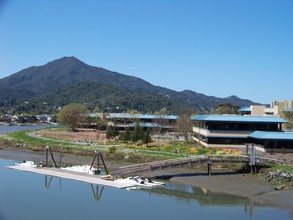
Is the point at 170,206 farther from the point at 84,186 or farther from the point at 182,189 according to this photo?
the point at 84,186

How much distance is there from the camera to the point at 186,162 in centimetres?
4128

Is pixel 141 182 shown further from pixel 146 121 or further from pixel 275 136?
pixel 146 121

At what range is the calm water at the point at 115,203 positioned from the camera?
91.1ft

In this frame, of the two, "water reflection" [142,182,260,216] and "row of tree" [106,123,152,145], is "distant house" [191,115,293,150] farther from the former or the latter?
"water reflection" [142,182,260,216]

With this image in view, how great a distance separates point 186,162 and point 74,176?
1154cm

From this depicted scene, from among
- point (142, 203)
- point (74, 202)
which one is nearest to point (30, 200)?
point (74, 202)

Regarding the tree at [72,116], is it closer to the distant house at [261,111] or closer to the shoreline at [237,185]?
the distant house at [261,111]

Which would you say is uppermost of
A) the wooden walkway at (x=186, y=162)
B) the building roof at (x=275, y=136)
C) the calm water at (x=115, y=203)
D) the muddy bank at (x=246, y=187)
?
the building roof at (x=275, y=136)

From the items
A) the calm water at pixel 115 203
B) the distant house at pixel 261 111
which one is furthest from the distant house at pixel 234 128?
the calm water at pixel 115 203

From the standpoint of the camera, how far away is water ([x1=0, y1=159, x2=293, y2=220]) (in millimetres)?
27797

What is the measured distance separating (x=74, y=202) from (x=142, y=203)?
539 centimetres

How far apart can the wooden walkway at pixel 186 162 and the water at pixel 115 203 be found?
118 inches

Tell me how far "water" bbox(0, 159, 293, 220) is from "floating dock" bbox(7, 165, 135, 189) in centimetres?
49

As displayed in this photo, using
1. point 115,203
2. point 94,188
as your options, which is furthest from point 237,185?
point 94,188
